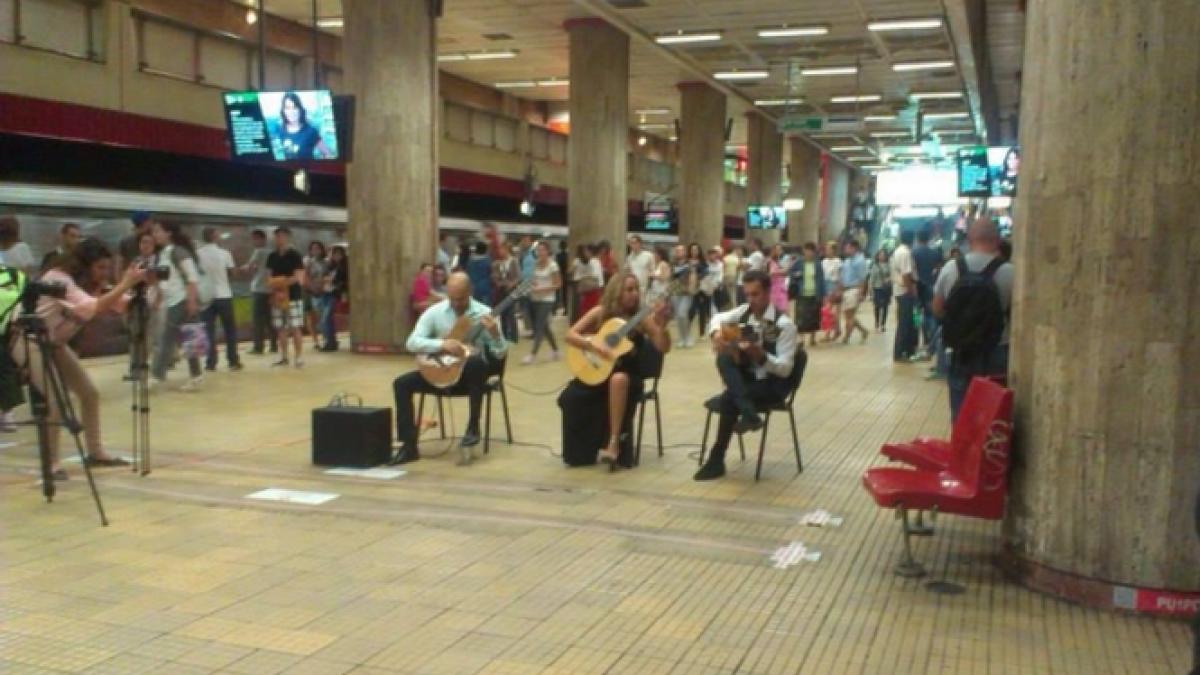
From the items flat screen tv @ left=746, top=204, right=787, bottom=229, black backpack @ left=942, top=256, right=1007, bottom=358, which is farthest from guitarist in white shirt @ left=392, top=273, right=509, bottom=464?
flat screen tv @ left=746, top=204, right=787, bottom=229

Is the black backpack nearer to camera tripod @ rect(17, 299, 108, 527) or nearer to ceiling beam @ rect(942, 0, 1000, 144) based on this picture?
camera tripod @ rect(17, 299, 108, 527)

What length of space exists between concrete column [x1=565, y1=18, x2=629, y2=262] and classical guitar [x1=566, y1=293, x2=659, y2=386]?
13.1 meters

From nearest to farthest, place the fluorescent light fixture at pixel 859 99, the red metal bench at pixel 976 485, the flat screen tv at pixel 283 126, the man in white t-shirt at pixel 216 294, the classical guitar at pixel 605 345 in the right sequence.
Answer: the red metal bench at pixel 976 485 < the classical guitar at pixel 605 345 < the man in white t-shirt at pixel 216 294 < the flat screen tv at pixel 283 126 < the fluorescent light fixture at pixel 859 99

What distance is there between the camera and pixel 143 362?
6.57 metres

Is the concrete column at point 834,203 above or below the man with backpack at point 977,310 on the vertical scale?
above

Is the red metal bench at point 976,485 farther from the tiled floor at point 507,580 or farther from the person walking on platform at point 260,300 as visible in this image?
the person walking on platform at point 260,300

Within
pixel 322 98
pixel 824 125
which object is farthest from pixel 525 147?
pixel 322 98

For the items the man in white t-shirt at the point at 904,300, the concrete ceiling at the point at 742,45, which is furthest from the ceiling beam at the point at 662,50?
the man in white t-shirt at the point at 904,300

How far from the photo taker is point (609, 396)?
6.96 metres

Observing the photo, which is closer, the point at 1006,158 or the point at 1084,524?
the point at 1084,524

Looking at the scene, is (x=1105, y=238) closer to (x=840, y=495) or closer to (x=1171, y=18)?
(x=1171, y=18)

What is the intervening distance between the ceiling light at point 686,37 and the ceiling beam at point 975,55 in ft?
15.4

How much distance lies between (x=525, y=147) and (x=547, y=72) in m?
3.95

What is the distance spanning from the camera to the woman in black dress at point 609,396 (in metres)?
6.94
